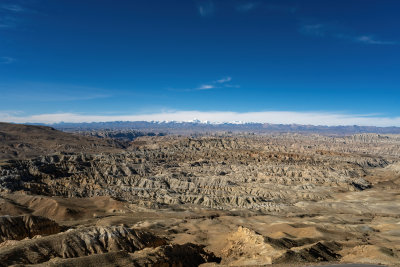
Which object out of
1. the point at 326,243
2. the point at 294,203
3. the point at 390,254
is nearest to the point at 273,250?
the point at 326,243

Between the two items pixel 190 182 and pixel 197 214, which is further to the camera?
pixel 190 182

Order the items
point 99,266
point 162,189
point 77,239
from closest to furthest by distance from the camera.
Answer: point 99,266, point 77,239, point 162,189

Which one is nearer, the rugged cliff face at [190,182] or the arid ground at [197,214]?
the arid ground at [197,214]

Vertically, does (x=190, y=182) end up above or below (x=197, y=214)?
above

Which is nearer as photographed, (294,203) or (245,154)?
(294,203)

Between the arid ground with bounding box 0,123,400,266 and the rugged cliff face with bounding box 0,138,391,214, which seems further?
the rugged cliff face with bounding box 0,138,391,214

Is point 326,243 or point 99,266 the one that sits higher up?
point 99,266

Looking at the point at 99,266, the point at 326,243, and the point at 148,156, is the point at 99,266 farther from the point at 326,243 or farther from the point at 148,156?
the point at 148,156

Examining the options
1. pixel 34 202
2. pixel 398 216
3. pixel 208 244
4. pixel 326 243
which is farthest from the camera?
pixel 398 216
